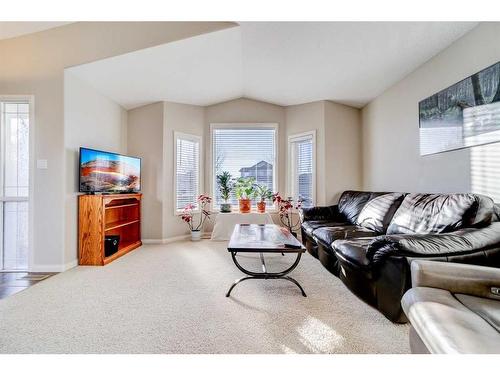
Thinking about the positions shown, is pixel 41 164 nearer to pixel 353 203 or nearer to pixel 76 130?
pixel 76 130

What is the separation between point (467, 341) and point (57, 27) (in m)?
4.70

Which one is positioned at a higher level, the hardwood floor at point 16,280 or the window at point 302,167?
the window at point 302,167

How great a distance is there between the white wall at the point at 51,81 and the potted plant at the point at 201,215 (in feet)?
6.44

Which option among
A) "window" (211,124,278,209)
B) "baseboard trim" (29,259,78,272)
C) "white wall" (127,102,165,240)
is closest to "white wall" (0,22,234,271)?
"baseboard trim" (29,259,78,272)

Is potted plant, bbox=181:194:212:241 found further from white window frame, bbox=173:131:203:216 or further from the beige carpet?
the beige carpet

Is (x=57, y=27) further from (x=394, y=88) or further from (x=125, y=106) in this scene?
(x=394, y=88)

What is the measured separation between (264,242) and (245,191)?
2594 mm

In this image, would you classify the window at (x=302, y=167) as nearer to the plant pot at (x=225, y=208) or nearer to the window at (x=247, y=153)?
the window at (x=247, y=153)

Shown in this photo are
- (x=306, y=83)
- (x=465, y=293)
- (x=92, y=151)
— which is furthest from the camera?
(x=306, y=83)

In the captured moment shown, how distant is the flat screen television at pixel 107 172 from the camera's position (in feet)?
10.8

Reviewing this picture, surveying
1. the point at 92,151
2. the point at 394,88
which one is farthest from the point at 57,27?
the point at 394,88

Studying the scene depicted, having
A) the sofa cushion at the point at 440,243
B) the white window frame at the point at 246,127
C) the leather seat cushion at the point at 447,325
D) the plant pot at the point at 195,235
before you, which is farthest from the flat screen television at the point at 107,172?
the leather seat cushion at the point at 447,325

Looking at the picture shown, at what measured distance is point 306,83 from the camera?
4.00 metres

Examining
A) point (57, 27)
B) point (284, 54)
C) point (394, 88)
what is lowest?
point (394, 88)
